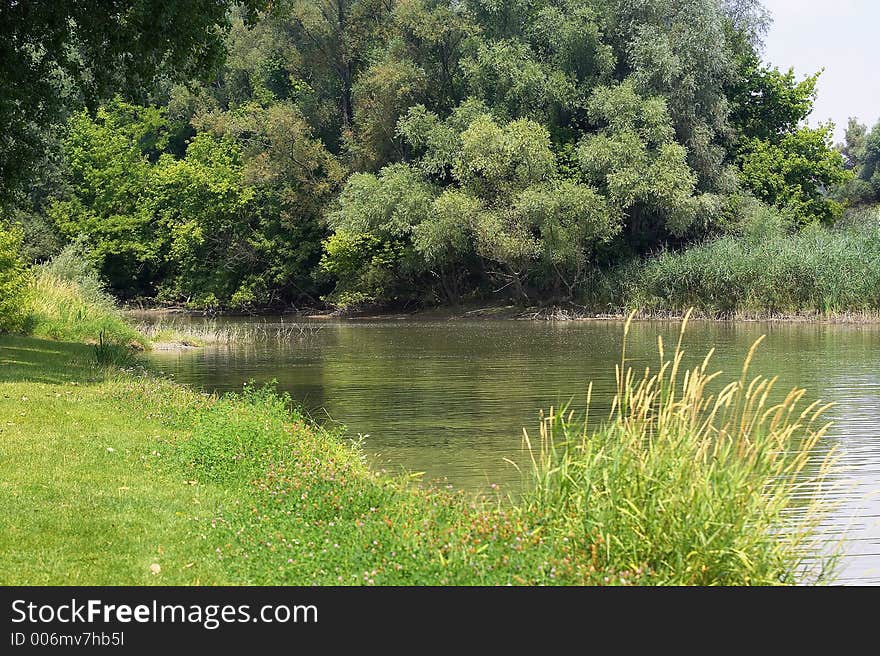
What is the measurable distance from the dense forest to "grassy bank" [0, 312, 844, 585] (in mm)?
38784

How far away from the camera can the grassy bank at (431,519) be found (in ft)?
26.9

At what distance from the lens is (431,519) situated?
9508 mm

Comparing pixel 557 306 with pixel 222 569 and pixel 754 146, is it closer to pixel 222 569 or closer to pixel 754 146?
pixel 754 146

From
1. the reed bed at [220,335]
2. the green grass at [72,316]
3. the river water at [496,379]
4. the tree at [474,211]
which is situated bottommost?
the river water at [496,379]

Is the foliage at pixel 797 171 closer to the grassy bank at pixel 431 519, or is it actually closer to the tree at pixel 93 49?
the tree at pixel 93 49

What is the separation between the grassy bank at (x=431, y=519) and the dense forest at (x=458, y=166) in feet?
127

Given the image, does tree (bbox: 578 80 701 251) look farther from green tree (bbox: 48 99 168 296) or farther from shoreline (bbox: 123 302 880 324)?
green tree (bbox: 48 99 168 296)

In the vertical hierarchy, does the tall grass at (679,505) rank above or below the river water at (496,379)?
above

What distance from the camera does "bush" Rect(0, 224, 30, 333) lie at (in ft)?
87.3

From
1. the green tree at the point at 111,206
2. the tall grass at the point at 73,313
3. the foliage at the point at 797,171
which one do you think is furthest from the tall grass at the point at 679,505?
the green tree at the point at 111,206

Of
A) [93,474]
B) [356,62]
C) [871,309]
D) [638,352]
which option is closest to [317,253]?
[356,62]

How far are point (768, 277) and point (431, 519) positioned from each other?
4125cm
